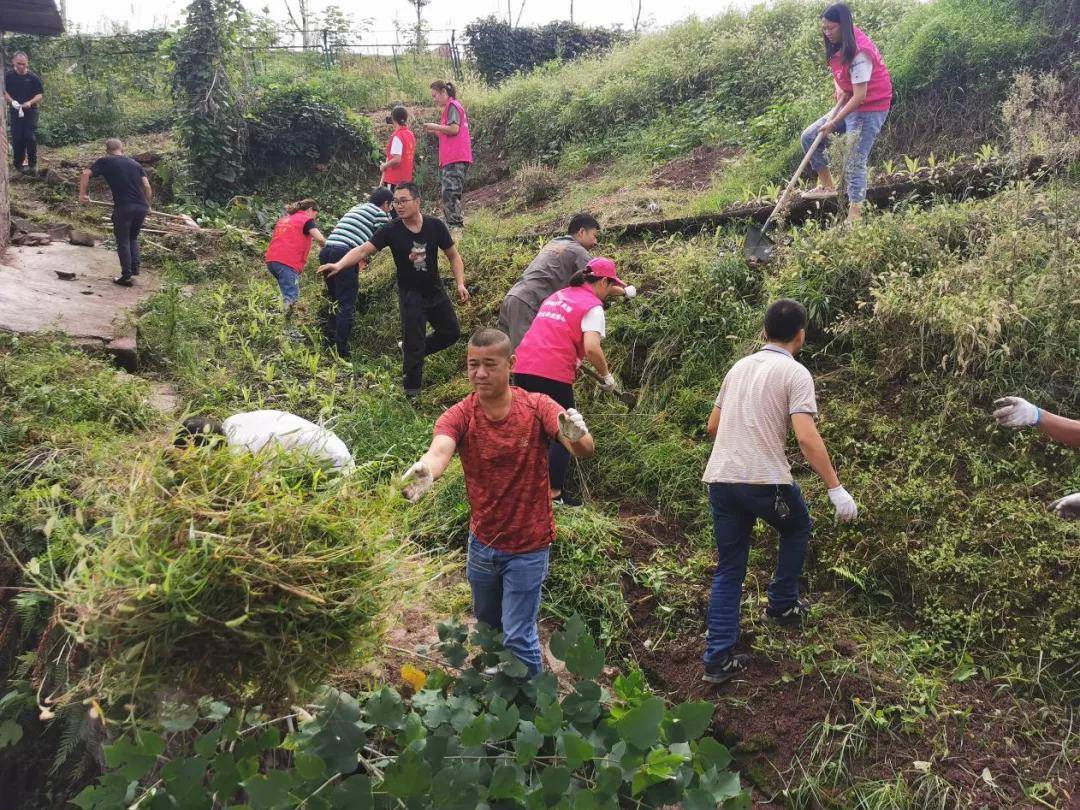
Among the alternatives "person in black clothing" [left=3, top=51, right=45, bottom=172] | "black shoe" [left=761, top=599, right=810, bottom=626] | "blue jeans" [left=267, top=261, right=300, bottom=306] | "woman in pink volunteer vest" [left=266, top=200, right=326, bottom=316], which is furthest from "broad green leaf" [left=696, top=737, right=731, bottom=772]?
"person in black clothing" [left=3, top=51, right=45, bottom=172]

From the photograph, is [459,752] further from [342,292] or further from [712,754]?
[342,292]

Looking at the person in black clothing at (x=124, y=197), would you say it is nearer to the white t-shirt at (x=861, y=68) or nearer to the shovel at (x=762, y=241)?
the shovel at (x=762, y=241)

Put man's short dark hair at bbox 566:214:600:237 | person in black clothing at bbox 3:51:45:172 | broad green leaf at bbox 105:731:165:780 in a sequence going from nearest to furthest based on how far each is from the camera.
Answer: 1. broad green leaf at bbox 105:731:165:780
2. man's short dark hair at bbox 566:214:600:237
3. person in black clothing at bbox 3:51:45:172

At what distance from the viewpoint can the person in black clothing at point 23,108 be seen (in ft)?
37.6

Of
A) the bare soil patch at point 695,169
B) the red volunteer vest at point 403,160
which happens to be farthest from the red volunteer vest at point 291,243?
the bare soil patch at point 695,169

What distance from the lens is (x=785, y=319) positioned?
3.58m

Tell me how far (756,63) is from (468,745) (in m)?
10.7

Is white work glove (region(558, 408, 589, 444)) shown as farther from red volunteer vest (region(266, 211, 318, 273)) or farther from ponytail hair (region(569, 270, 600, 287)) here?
red volunteer vest (region(266, 211, 318, 273))

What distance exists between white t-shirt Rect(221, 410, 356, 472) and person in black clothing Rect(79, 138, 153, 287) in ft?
17.8

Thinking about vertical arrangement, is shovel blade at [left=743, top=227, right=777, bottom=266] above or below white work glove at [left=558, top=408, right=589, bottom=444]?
above

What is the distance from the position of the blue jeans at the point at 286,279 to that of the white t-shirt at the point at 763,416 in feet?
16.5

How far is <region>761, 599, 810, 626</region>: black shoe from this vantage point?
153 inches

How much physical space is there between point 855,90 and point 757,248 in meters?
1.34

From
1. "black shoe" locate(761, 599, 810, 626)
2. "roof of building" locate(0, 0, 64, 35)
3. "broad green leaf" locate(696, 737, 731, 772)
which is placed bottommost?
"black shoe" locate(761, 599, 810, 626)
